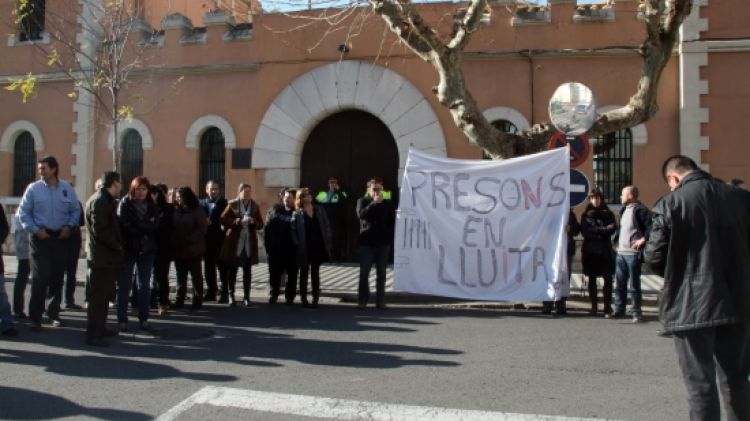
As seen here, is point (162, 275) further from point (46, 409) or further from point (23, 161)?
point (23, 161)

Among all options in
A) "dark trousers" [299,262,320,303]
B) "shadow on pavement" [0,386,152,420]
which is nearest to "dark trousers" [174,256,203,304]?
"dark trousers" [299,262,320,303]

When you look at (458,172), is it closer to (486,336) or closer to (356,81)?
(486,336)

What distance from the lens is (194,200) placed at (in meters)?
8.94

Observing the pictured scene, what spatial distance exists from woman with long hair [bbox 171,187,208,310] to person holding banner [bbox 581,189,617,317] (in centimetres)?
547

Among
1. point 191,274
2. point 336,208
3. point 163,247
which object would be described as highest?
point 336,208

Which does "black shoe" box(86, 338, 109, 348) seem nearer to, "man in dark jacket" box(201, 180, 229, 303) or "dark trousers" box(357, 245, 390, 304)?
"man in dark jacket" box(201, 180, 229, 303)

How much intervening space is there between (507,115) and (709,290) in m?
9.83

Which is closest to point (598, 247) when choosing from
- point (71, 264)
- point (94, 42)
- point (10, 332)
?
point (71, 264)

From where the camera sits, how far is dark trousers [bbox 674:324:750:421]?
3674 mm

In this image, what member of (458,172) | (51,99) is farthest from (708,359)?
(51,99)

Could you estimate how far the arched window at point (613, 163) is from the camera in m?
13.0

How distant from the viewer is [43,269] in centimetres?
739

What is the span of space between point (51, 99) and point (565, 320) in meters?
13.8

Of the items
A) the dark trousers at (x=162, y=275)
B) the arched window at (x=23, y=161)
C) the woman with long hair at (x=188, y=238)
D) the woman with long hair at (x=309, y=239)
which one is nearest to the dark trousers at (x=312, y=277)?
the woman with long hair at (x=309, y=239)
